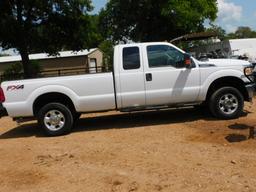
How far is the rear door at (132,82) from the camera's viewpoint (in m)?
9.94

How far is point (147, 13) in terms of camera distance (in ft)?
165

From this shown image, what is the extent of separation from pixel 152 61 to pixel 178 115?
2.01m

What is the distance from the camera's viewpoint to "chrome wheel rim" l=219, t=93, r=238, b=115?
10195mm

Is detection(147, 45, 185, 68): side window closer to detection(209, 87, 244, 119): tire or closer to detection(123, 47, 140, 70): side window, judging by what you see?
detection(123, 47, 140, 70): side window

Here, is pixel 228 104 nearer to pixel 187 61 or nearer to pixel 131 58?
pixel 187 61

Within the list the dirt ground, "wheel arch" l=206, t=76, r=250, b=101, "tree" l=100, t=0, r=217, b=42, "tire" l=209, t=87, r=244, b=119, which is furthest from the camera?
"tree" l=100, t=0, r=217, b=42

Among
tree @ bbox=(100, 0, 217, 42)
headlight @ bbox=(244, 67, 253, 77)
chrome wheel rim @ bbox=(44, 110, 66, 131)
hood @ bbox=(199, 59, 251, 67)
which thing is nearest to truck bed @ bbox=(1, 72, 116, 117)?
chrome wheel rim @ bbox=(44, 110, 66, 131)

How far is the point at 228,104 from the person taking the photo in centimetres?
1022

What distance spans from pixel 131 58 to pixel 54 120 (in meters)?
2.21

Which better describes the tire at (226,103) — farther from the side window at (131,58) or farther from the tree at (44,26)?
the tree at (44,26)

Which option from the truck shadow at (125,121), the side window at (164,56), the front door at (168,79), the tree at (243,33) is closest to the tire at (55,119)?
the truck shadow at (125,121)

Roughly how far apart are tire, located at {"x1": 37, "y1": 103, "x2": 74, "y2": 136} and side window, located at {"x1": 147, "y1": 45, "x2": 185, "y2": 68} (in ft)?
7.13

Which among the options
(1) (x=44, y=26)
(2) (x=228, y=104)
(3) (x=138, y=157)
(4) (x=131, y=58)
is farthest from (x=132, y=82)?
(1) (x=44, y=26)

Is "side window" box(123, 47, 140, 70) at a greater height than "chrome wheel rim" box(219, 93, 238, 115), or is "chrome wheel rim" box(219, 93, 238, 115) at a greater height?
"side window" box(123, 47, 140, 70)
